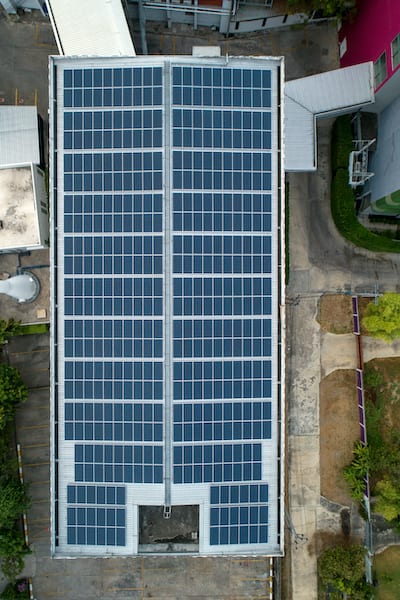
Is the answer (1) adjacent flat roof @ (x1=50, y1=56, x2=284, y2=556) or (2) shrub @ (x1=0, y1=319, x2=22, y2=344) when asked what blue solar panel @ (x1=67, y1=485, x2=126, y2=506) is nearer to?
(1) adjacent flat roof @ (x1=50, y1=56, x2=284, y2=556)

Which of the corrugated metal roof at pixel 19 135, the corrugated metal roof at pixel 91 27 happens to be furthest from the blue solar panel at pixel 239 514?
the corrugated metal roof at pixel 91 27

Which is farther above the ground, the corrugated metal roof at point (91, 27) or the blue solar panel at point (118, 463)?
the corrugated metal roof at point (91, 27)

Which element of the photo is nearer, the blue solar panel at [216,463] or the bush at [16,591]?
the blue solar panel at [216,463]

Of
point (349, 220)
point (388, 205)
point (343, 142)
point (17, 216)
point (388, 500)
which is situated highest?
point (343, 142)

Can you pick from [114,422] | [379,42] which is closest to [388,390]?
[114,422]

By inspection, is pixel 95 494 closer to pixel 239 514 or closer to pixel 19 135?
pixel 239 514

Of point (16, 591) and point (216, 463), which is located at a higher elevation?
point (216, 463)

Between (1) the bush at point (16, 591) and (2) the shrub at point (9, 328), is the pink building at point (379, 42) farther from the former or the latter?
Result: (1) the bush at point (16, 591)
